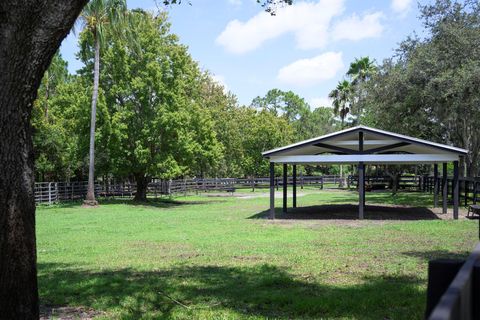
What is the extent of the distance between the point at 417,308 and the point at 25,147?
4.39m

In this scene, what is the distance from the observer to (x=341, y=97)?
190ft

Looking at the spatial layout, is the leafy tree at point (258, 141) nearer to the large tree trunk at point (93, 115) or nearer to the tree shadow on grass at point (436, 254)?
the large tree trunk at point (93, 115)

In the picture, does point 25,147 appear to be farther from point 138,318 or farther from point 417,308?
point 417,308

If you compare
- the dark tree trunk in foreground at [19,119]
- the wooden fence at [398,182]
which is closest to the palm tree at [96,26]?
the dark tree trunk in foreground at [19,119]

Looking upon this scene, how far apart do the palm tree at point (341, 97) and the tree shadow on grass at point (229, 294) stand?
50859 mm

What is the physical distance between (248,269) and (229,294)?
1784 millimetres

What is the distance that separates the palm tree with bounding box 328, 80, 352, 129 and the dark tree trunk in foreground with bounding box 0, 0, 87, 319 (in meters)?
54.2

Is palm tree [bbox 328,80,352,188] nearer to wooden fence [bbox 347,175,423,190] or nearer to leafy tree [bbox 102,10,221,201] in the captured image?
wooden fence [bbox 347,175,423,190]

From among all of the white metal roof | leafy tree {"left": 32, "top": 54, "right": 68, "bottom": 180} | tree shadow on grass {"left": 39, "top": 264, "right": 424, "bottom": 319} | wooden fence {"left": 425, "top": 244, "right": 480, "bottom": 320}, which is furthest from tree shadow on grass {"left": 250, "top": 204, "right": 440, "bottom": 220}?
leafy tree {"left": 32, "top": 54, "right": 68, "bottom": 180}

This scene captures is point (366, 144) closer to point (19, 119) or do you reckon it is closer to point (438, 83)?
point (438, 83)

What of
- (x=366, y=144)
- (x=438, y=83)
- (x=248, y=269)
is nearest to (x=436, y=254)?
(x=248, y=269)

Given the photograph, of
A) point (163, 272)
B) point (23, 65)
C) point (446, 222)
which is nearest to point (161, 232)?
point (163, 272)

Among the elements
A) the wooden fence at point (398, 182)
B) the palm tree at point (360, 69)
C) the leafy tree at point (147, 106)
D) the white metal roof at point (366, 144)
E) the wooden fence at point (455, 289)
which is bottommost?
the wooden fence at point (398, 182)

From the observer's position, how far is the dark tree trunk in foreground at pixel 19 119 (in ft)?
13.1
